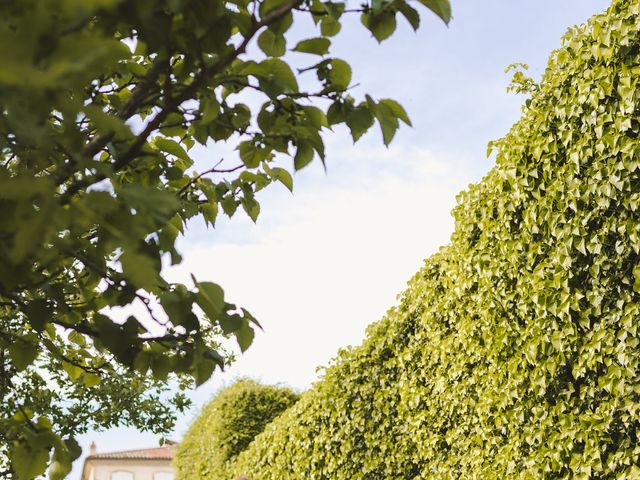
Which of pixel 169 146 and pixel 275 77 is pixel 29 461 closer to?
pixel 169 146

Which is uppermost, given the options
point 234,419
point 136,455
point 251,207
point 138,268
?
point 136,455

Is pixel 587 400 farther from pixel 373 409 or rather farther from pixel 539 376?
pixel 373 409

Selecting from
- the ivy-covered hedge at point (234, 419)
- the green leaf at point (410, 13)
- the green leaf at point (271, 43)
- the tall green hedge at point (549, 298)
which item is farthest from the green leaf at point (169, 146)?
the ivy-covered hedge at point (234, 419)

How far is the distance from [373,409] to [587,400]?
124 inches

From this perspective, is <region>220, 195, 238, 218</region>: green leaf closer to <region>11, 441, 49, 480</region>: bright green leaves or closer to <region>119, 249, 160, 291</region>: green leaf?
<region>11, 441, 49, 480</region>: bright green leaves

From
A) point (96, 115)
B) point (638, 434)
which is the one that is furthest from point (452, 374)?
point (96, 115)

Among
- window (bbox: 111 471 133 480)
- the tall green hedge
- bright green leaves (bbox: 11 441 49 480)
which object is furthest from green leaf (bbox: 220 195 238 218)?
window (bbox: 111 471 133 480)

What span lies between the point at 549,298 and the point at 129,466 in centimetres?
5020

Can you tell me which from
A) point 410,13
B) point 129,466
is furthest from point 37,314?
point 129,466

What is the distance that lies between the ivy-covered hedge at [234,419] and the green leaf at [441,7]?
12132 mm

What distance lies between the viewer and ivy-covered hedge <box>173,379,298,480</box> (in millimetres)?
13500

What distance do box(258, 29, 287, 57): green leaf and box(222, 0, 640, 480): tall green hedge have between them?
359 cm

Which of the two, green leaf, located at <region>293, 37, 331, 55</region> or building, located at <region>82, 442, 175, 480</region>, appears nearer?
green leaf, located at <region>293, 37, 331, 55</region>

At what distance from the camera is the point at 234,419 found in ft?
44.8
